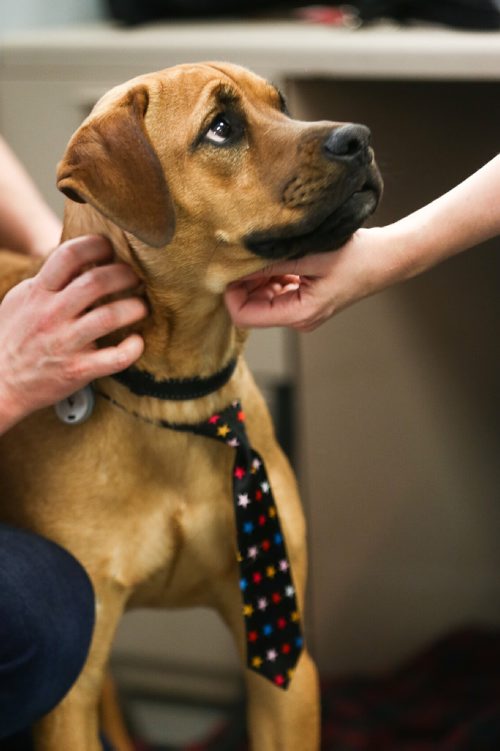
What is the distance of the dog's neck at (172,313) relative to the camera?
4.05 ft

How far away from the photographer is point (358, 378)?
1950 millimetres

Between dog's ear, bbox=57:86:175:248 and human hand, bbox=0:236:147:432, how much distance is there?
0.09 m

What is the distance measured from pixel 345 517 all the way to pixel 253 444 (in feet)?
2.10

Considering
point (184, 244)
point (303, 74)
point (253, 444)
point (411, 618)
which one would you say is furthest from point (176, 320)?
point (411, 618)

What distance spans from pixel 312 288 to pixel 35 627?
453mm

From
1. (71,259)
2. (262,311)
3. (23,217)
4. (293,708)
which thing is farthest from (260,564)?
(23,217)

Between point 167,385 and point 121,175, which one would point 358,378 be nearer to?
point 167,385

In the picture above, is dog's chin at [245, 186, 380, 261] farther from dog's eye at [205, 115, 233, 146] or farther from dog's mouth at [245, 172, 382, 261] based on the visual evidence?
dog's eye at [205, 115, 233, 146]

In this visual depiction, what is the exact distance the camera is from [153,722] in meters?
2.20

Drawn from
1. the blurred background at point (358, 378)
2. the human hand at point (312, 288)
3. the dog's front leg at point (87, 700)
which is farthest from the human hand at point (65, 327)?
the blurred background at point (358, 378)

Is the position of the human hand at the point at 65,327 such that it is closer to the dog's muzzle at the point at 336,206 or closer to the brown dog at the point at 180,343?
the brown dog at the point at 180,343

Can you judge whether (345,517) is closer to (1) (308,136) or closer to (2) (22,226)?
(2) (22,226)

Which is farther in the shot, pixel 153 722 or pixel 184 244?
pixel 153 722

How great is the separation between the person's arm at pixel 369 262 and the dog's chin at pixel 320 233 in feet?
0.13
